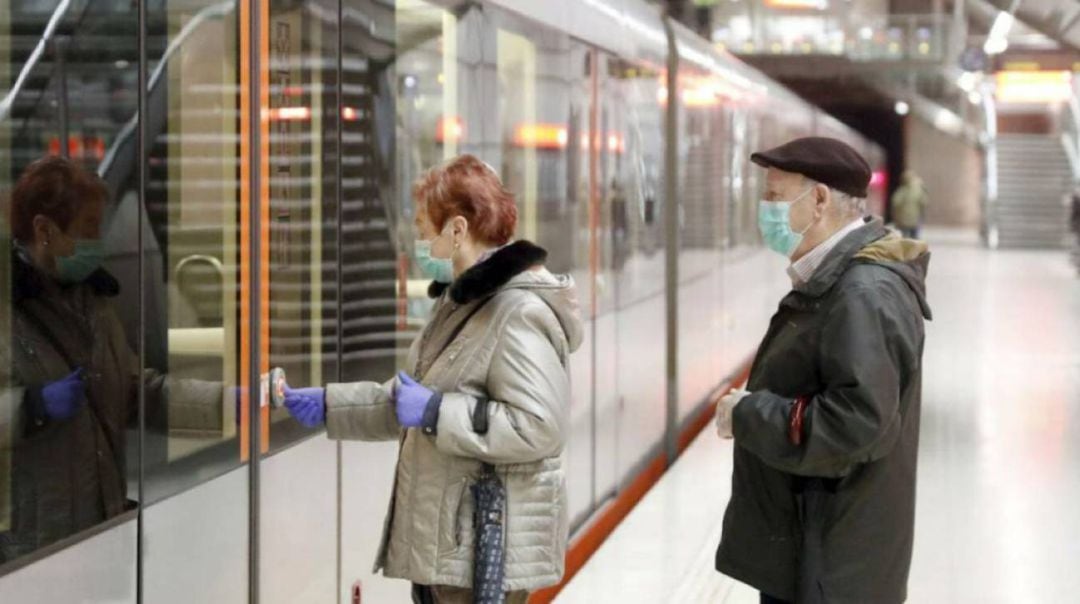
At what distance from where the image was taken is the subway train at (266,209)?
289cm

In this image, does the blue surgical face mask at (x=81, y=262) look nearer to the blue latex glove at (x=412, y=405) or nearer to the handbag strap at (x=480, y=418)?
the blue latex glove at (x=412, y=405)

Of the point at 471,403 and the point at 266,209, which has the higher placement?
the point at 266,209

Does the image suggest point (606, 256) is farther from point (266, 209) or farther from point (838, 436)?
point (838, 436)

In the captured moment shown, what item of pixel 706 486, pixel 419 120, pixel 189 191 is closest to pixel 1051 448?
pixel 706 486

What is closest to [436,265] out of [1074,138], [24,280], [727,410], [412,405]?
[412,405]

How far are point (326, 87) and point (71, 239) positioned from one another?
129 centimetres

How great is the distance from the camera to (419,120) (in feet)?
15.5

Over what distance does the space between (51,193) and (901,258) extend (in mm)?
1634

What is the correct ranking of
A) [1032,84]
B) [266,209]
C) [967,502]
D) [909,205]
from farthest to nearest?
[909,205], [1032,84], [967,502], [266,209]

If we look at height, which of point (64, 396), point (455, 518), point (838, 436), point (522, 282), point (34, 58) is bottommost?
point (455, 518)

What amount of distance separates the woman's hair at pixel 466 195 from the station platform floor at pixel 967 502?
321 cm

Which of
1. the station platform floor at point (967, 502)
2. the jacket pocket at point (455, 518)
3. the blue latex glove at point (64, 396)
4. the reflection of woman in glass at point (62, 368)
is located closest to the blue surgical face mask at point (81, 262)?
the reflection of woman in glass at point (62, 368)

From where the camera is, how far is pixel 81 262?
112 inches

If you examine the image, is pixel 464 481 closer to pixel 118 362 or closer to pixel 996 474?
pixel 118 362
